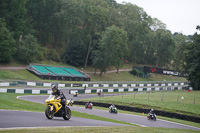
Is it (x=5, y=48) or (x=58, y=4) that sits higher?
(x=58, y=4)

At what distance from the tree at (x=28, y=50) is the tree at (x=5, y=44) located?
3.64 m

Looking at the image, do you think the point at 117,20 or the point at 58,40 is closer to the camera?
the point at 58,40

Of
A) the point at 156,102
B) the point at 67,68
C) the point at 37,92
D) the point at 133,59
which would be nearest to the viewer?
the point at 156,102

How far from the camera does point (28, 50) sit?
220 feet

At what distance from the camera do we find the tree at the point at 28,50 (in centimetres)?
6711

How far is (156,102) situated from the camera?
1331 inches

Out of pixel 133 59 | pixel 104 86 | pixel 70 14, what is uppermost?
pixel 70 14

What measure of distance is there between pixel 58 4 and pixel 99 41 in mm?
19306

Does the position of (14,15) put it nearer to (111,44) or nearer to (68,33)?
(68,33)

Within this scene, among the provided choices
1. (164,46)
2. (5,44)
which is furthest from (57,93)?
(164,46)

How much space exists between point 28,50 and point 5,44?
22.5 ft

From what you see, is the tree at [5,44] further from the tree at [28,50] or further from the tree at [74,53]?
the tree at [74,53]

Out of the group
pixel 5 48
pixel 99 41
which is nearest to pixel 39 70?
pixel 5 48

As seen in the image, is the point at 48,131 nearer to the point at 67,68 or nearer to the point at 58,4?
the point at 67,68
